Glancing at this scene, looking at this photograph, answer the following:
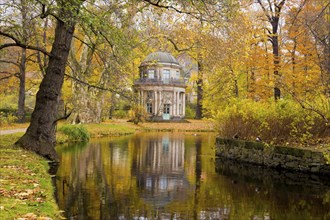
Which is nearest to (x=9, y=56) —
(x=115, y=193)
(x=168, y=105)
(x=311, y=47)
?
(x=168, y=105)

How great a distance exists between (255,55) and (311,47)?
10.6ft

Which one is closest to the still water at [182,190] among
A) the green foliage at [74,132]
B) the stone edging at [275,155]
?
the stone edging at [275,155]

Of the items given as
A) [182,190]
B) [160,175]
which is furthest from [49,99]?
[182,190]

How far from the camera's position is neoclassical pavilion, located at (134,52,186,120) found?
157 ft

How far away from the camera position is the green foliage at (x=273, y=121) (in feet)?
44.8

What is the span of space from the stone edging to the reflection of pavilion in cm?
214

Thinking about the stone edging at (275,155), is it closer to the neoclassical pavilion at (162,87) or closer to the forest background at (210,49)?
the forest background at (210,49)

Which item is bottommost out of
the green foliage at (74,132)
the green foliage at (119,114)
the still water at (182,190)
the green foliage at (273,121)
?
the still water at (182,190)

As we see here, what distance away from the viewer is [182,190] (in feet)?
32.3

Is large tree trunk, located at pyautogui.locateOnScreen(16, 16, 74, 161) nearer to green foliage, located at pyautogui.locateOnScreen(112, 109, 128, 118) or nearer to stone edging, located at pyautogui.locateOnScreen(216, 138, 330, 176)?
stone edging, located at pyautogui.locateOnScreen(216, 138, 330, 176)

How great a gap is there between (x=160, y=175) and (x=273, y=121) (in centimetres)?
533

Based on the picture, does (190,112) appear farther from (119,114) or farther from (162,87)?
(119,114)

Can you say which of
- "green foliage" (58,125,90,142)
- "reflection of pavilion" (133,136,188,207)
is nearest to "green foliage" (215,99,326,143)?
"reflection of pavilion" (133,136,188,207)

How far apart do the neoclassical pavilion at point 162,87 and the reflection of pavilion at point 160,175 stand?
2931 cm
